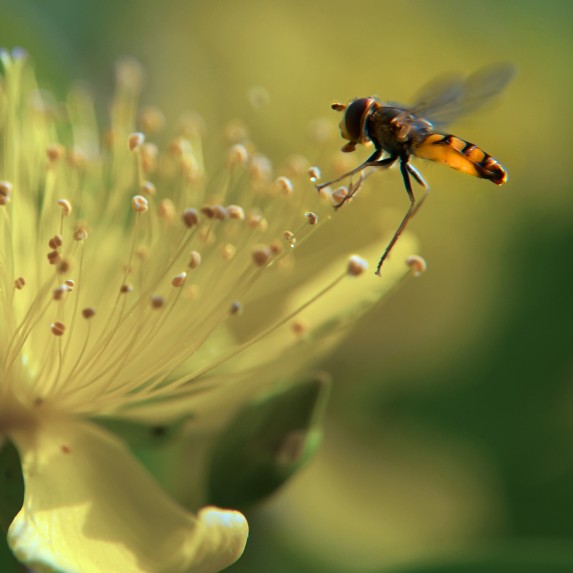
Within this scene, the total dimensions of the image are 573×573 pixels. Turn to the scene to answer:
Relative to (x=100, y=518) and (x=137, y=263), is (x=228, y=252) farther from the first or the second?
(x=100, y=518)

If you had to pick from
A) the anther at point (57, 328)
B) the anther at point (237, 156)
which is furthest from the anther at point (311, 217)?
the anther at point (57, 328)

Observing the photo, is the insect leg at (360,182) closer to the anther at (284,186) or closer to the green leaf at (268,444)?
the anther at (284,186)

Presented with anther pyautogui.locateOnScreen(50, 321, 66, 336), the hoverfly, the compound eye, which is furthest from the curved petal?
the compound eye

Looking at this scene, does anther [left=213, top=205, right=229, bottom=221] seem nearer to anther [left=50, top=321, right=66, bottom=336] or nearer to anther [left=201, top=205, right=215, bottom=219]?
anther [left=201, top=205, right=215, bottom=219]

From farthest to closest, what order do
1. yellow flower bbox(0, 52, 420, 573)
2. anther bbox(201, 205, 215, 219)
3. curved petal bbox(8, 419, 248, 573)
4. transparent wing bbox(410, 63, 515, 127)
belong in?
transparent wing bbox(410, 63, 515, 127)
anther bbox(201, 205, 215, 219)
yellow flower bbox(0, 52, 420, 573)
curved petal bbox(8, 419, 248, 573)

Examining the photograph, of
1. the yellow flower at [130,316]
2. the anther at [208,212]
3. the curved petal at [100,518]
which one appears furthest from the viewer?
the anther at [208,212]

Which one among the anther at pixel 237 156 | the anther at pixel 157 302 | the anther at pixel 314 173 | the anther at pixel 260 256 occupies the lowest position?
the anther at pixel 157 302

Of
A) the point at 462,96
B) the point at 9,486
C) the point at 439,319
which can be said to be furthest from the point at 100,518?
the point at 439,319
